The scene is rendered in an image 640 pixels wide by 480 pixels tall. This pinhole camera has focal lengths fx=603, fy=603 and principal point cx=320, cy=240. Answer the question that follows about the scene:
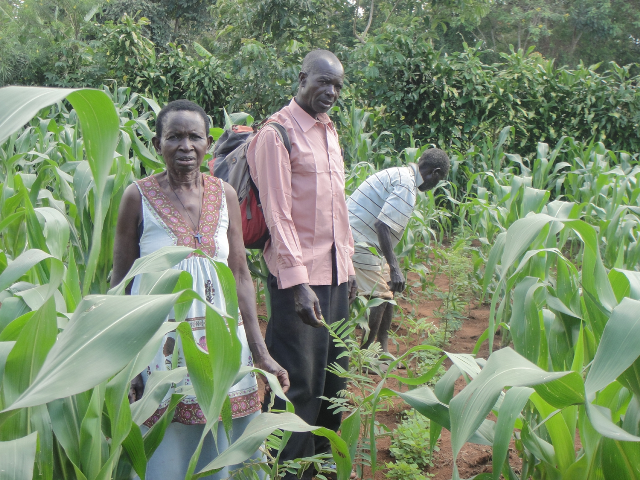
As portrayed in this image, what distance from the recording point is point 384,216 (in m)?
2.97

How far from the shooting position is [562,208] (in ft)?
7.69

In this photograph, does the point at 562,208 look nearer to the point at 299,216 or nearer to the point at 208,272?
the point at 299,216

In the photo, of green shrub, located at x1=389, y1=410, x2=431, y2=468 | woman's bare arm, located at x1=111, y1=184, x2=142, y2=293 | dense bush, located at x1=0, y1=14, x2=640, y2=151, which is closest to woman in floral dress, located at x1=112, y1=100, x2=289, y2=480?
woman's bare arm, located at x1=111, y1=184, x2=142, y2=293

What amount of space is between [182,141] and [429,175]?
5.86 ft

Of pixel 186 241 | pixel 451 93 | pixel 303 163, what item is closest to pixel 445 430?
pixel 303 163

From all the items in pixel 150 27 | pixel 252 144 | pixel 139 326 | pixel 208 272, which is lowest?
pixel 208 272

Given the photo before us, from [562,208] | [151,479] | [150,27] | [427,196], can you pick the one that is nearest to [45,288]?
[151,479]

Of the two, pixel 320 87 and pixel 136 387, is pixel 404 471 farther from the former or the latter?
pixel 320 87

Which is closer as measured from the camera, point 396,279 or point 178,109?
point 178,109

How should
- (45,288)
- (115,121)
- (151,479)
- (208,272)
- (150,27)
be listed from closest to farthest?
1. (115,121)
2. (45,288)
3. (151,479)
4. (208,272)
5. (150,27)

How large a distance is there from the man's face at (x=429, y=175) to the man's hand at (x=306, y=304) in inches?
54.5

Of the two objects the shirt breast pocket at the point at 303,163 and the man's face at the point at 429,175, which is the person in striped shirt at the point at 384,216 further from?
the shirt breast pocket at the point at 303,163

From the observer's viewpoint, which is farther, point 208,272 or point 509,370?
point 208,272

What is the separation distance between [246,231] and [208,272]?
553mm
